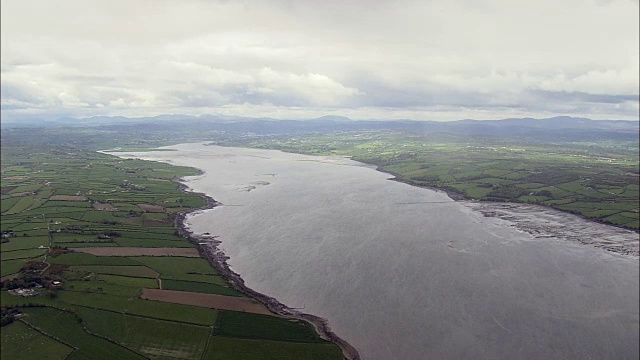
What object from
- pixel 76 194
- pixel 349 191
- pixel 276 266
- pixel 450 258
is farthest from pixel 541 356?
pixel 76 194

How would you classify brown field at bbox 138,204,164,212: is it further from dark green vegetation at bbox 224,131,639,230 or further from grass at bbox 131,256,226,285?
dark green vegetation at bbox 224,131,639,230

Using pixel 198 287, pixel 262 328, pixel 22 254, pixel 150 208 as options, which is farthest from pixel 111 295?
pixel 150 208

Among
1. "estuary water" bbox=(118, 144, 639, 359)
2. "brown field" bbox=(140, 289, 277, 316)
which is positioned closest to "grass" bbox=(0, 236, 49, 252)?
"estuary water" bbox=(118, 144, 639, 359)

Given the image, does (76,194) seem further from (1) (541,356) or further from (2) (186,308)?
(1) (541,356)

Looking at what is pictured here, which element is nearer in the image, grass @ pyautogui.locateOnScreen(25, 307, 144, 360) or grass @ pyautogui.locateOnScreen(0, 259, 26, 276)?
grass @ pyautogui.locateOnScreen(25, 307, 144, 360)

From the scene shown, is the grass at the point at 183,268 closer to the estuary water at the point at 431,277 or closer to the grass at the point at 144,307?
the estuary water at the point at 431,277
